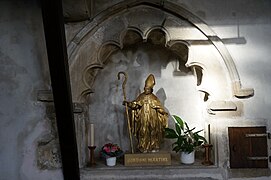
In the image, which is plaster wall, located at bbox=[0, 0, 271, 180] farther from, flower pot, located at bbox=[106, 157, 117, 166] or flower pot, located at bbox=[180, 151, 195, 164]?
flower pot, located at bbox=[106, 157, 117, 166]

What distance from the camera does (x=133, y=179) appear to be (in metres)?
2.74

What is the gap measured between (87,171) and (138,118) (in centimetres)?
64

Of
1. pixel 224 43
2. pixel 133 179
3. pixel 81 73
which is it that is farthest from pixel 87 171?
pixel 224 43

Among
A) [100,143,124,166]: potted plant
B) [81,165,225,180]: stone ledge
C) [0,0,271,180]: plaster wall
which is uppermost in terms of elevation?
[0,0,271,180]: plaster wall

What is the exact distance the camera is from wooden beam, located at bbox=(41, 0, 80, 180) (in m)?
2.30

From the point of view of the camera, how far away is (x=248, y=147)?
2.71 metres

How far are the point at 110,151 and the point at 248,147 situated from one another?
1161 mm

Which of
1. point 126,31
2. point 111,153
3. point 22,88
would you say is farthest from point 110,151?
point 126,31

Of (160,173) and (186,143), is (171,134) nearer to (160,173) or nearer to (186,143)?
(186,143)

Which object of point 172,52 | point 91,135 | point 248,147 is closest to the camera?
point 248,147

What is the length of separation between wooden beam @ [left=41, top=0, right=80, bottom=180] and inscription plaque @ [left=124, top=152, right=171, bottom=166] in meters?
0.45

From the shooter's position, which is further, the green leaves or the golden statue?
the golden statue

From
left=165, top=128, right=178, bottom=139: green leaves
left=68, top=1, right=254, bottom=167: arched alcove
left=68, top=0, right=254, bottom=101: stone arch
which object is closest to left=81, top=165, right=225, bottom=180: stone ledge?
left=165, top=128, right=178, bottom=139: green leaves

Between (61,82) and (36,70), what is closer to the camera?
(61,82)
